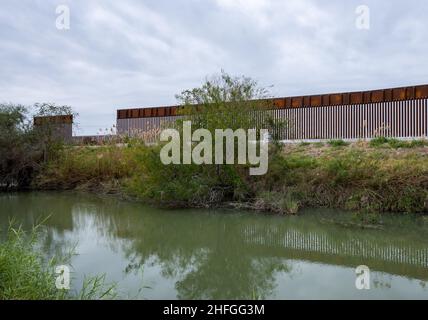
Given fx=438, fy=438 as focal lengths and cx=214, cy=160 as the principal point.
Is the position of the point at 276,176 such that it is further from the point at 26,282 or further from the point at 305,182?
the point at 26,282

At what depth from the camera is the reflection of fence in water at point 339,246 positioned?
6.98 m

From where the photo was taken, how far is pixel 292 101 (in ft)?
62.3

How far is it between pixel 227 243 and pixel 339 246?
→ 199cm

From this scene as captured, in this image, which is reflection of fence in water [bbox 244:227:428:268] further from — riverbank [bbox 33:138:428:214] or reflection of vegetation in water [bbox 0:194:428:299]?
riverbank [bbox 33:138:428:214]

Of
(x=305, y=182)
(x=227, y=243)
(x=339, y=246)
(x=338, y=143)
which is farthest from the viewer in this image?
(x=338, y=143)

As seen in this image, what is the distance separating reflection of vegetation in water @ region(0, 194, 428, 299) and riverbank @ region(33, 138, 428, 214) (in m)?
0.65

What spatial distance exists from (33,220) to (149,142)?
3.97m

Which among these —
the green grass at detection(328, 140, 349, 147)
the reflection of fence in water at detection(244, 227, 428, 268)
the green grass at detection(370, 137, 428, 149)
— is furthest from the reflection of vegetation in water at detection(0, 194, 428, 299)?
the green grass at detection(328, 140, 349, 147)

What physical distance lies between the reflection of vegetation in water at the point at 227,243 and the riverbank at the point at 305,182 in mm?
648

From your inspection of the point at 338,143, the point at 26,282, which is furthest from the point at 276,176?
Answer: the point at 26,282

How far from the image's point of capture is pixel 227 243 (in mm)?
8039

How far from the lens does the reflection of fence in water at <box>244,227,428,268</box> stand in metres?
6.98

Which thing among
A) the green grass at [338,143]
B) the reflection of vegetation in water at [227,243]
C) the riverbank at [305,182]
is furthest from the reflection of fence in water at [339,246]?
the green grass at [338,143]
